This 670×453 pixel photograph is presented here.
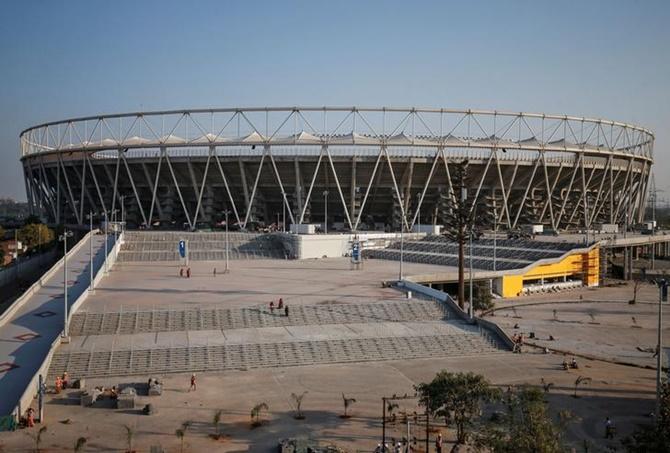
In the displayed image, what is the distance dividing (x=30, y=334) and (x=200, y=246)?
1228 inches

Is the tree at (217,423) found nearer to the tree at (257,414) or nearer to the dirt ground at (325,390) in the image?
the dirt ground at (325,390)

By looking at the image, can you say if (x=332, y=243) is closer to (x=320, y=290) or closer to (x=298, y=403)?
(x=320, y=290)

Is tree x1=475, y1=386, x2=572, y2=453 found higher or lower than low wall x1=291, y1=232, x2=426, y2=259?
lower

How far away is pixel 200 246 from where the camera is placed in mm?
57656

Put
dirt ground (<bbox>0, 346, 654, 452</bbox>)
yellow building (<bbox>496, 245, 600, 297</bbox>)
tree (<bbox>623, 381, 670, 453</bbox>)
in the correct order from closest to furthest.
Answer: tree (<bbox>623, 381, 670, 453</bbox>), dirt ground (<bbox>0, 346, 654, 452</bbox>), yellow building (<bbox>496, 245, 600, 297</bbox>)

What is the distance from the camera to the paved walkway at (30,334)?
21.0 m

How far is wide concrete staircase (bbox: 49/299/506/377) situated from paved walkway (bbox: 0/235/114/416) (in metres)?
0.99

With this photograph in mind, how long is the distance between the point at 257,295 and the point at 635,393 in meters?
20.0

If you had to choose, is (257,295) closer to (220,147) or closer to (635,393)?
(635,393)

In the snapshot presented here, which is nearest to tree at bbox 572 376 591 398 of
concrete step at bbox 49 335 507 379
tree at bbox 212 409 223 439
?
concrete step at bbox 49 335 507 379

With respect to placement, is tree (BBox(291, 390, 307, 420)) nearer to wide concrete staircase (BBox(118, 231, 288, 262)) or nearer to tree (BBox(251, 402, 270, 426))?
tree (BBox(251, 402, 270, 426))

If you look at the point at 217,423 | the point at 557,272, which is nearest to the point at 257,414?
the point at 217,423

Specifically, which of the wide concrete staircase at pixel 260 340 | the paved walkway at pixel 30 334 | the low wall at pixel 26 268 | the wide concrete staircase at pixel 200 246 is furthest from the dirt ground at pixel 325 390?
the low wall at pixel 26 268

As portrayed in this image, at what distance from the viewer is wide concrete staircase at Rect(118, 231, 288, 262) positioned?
2142 inches
